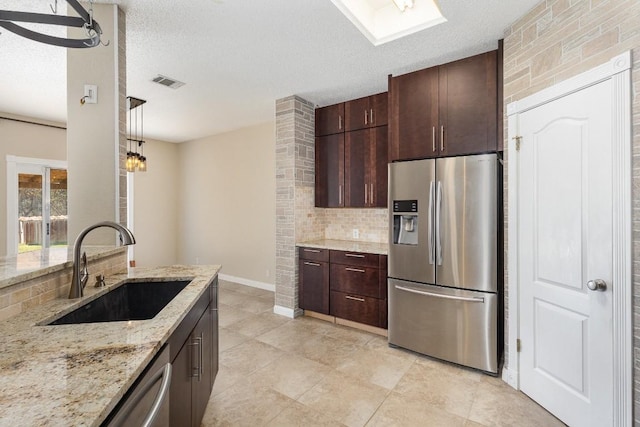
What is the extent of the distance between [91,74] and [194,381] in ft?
6.84

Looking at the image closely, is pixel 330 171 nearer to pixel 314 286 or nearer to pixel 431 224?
pixel 314 286

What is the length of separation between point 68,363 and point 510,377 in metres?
2.75

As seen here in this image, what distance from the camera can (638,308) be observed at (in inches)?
62.1

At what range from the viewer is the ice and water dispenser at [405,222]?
9.37ft

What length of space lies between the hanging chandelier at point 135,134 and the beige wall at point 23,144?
1.01m

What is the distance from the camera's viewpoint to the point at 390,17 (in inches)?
99.7

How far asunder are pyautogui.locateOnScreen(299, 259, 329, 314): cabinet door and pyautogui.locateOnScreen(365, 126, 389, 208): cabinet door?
3.17 ft

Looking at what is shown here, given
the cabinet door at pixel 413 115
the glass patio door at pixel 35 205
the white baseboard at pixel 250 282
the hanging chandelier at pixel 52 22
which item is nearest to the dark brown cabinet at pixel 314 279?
the white baseboard at pixel 250 282

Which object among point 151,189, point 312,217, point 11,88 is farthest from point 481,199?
point 151,189

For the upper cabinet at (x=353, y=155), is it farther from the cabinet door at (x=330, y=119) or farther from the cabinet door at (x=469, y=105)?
the cabinet door at (x=469, y=105)

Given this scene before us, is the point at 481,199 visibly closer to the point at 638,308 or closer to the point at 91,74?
the point at 638,308

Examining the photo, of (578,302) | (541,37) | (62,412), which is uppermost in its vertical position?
(541,37)

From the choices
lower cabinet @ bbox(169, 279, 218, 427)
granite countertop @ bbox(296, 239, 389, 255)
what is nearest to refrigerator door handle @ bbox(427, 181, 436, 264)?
granite countertop @ bbox(296, 239, 389, 255)

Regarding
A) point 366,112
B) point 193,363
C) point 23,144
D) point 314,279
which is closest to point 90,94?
point 193,363
